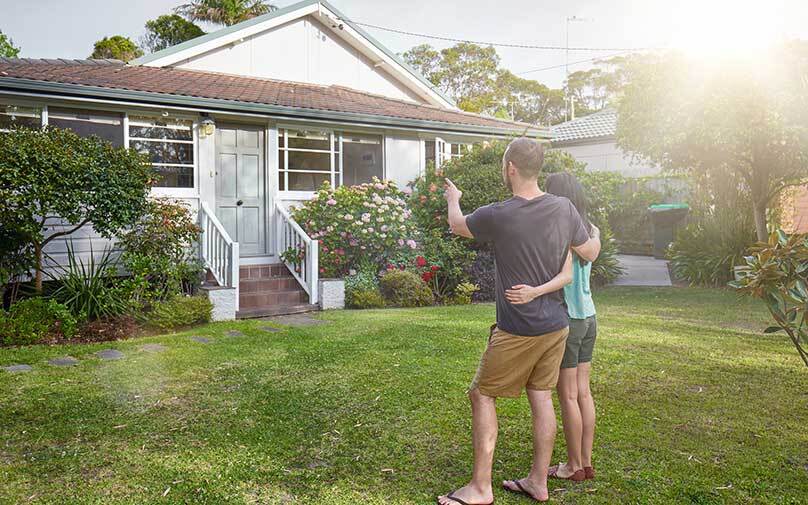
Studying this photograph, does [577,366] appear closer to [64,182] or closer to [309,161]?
[64,182]

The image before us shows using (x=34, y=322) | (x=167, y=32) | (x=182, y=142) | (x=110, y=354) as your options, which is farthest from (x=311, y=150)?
(x=167, y=32)

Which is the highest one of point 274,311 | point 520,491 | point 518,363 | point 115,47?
point 115,47

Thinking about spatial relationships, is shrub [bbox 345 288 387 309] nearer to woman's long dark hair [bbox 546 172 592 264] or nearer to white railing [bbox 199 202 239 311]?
white railing [bbox 199 202 239 311]

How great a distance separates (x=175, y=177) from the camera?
10.4 meters

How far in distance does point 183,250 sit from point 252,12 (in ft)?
78.7

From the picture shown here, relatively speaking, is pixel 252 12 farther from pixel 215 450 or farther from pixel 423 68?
pixel 215 450

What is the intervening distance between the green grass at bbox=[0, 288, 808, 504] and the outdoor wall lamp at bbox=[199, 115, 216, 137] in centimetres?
420

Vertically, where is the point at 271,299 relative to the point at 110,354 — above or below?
above

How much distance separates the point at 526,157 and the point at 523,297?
65cm

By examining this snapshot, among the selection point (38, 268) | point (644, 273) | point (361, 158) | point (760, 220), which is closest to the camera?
point (38, 268)

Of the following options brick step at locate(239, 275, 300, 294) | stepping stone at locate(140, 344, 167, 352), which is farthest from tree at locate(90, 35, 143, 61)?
stepping stone at locate(140, 344, 167, 352)

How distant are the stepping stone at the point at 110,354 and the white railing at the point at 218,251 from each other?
2.42 m

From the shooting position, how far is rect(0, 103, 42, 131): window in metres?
9.16

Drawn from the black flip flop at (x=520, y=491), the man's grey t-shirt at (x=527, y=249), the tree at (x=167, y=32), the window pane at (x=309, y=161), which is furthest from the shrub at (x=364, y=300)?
the tree at (x=167, y=32)
